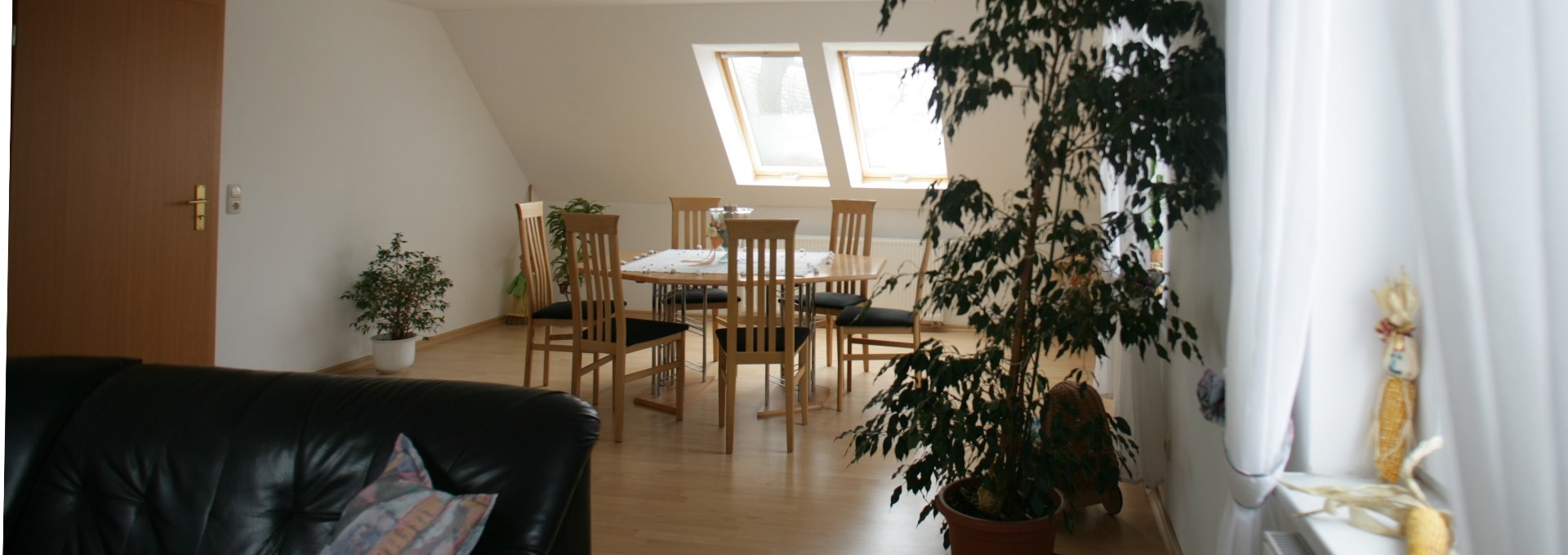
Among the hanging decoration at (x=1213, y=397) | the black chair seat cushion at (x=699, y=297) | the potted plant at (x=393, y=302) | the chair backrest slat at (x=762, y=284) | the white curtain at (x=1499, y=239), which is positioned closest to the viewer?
the white curtain at (x=1499, y=239)

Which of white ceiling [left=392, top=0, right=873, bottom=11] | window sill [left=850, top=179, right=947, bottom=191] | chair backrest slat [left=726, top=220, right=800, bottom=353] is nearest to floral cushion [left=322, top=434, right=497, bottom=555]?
chair backrest slat [left=726, top=220, right=800, bottom=353]

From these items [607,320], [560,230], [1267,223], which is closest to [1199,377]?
[1267,223]

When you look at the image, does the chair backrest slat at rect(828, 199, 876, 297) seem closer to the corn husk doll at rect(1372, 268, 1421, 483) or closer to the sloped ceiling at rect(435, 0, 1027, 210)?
the sloped ceiling at rect(435, 0, 1027, 210)

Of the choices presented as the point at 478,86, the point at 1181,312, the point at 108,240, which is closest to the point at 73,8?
the point at 108,240

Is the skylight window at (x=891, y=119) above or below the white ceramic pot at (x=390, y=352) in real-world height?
above

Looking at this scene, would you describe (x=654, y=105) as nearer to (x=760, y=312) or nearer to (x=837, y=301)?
(x=837, y=301)

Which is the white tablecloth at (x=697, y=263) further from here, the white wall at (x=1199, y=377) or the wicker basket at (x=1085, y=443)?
the white wall at (x=1199, y=377)

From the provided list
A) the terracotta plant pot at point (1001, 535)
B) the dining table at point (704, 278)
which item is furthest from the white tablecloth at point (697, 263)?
the terracotta plant pot at point (1001, 535)

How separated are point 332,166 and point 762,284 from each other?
2738mm

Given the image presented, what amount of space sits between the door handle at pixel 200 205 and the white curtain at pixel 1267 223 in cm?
379

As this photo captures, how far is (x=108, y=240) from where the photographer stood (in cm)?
375

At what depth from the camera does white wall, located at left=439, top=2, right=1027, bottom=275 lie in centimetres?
603

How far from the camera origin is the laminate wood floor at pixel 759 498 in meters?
3.15

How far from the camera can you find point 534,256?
4988mm
